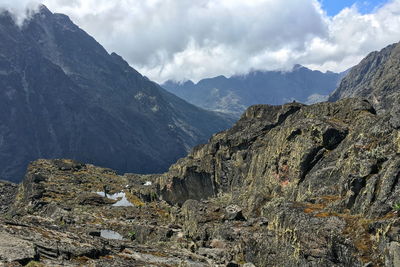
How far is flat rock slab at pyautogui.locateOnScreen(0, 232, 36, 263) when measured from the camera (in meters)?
35.4

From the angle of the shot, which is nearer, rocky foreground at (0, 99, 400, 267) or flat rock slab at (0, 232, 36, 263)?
flat rock slab at (0, 232, 36, 263)

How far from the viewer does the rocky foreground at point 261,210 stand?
4441 centimetres

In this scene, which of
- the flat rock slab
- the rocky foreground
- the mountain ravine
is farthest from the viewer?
the rocky foreground

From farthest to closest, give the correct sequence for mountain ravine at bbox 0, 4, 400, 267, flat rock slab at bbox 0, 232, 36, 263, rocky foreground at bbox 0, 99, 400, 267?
rocky foreground at bbox 0, 99, 400, 267 → mountain ravine at bbox 0, 4, 400, 267 → flat rock slab at bbox 0, 232, 36, 263

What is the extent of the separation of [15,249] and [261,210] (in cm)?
5005

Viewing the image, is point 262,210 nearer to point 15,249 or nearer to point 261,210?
point 261,210

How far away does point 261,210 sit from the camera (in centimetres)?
7825

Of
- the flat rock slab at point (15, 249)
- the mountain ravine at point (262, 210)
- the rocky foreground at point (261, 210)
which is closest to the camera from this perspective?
the flat rock slab at point (15, 249)

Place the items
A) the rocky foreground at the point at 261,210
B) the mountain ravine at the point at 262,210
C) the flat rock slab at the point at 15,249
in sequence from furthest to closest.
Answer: the rocky foreground at the point at 261,210, the mountain ravine at the point at 262,210, the flat rock slab at the point at 15,249

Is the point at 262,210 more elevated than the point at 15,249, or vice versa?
the point at 262,210

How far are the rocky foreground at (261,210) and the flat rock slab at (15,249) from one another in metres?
0.09

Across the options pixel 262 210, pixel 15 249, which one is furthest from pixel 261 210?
pixel 15 249

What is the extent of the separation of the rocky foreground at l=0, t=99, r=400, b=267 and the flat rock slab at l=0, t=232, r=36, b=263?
0.31ft

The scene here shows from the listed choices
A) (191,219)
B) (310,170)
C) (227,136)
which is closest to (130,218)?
(191,219)
